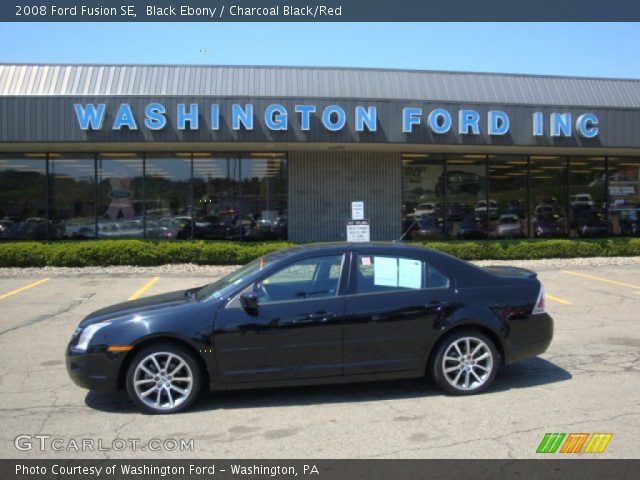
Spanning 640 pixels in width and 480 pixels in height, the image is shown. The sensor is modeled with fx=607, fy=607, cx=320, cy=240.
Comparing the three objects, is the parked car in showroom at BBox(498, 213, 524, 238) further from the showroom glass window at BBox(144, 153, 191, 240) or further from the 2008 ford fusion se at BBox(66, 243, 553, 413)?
the 2008 ford fusion se at BBox(66, 243, 553, 413)

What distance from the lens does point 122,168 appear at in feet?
57.5

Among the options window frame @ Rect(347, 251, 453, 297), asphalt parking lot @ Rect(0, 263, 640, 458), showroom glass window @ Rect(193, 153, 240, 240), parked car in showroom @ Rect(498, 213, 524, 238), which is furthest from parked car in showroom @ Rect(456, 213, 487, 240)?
window frame @ Rect(347, 251, 453, 297)

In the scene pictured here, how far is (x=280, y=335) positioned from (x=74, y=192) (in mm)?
14065

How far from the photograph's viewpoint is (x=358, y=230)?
12.6 m

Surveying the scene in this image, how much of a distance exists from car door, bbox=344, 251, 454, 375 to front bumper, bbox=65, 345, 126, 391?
202 cm

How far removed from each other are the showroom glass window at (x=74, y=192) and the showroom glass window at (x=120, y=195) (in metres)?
0.26

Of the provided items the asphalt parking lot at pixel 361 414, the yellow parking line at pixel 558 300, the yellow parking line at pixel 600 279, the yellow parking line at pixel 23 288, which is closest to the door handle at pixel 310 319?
the asphalt parking lot at pixel 361 414

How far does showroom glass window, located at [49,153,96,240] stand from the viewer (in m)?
17.5

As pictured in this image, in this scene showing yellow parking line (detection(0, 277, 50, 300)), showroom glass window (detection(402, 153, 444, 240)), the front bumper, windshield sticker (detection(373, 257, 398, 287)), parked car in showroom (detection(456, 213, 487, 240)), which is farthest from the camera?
parked car in showroom (detection(456, 213, 487, 240))

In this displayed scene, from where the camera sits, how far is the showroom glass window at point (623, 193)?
20.0 metres

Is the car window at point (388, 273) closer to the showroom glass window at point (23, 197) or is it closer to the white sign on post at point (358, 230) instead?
the white sign on post at point (358, 230)

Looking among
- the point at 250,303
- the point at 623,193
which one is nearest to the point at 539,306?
the point at 250,303
